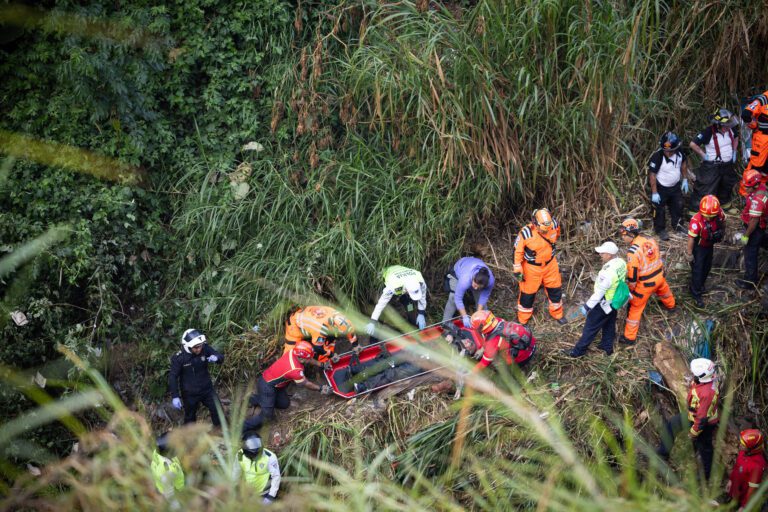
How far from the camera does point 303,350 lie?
263 inches

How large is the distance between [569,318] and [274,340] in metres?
3.18

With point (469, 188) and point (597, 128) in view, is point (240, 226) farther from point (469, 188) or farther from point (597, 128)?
point (597, 128)

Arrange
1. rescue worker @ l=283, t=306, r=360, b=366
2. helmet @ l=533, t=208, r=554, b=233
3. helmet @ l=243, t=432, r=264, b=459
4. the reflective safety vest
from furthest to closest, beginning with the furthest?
helmet @ l=533, t=208, r=554, b=233, rescue worker @ l=283, t=306, r=360, b=366, helmet @ l=243, t=432, r=264, b=459, the reflective safety vest

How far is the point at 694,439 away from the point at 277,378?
3857 millimetres

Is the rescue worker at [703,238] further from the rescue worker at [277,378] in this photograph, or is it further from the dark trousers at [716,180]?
the rescue worker at [277,378]

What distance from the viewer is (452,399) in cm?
666

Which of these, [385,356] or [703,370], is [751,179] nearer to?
[703,370]

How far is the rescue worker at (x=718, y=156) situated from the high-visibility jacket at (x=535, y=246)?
84.7 inches

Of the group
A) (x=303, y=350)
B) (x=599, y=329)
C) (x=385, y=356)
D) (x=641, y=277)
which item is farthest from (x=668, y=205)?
(x=303, y=350)

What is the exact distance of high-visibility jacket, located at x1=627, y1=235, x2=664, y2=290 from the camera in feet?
21.2

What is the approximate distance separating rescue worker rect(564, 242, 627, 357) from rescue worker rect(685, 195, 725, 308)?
0.86 meters

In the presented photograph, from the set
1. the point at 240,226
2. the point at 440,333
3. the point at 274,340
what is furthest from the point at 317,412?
the point at 240,226

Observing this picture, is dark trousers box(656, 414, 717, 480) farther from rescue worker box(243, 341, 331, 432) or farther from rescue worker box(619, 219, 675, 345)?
rescue worker box(243, 341, 331, 432)

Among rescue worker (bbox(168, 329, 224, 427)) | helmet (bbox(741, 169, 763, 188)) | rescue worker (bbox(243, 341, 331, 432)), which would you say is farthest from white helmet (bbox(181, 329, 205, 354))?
helmet (bbox(741, 169, 763, 188))
